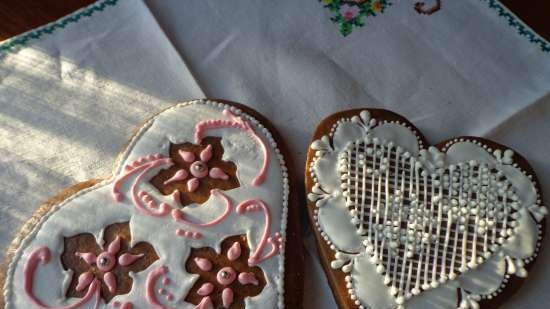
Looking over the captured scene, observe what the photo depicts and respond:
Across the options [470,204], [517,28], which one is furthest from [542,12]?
[470,204]

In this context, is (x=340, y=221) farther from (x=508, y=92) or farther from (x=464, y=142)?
(x=508, y=92)

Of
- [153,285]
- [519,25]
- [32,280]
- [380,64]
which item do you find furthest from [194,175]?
[519,25]

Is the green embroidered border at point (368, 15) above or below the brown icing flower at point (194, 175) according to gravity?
above

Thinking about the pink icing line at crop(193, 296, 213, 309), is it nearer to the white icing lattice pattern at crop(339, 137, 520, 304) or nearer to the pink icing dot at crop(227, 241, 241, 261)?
the pink icing dot at crop(227, 241, 241, 261)

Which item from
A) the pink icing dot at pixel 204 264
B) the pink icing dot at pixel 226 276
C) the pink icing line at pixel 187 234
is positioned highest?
the pink icing line at pixel 187 234

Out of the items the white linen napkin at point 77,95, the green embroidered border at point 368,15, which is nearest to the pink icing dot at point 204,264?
the white linen napkin at point 77,95

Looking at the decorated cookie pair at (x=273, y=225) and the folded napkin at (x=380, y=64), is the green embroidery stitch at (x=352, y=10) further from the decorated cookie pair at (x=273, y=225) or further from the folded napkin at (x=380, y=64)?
the decorated cookie pair at (x=273, y=225)
